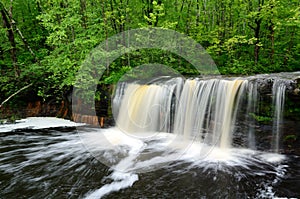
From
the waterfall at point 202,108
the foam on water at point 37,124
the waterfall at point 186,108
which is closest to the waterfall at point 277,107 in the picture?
the waterfall at point 202,108

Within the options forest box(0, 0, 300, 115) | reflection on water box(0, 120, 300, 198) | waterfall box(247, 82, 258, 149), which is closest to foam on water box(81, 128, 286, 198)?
reflection on water box(0, 120, 300, 198)

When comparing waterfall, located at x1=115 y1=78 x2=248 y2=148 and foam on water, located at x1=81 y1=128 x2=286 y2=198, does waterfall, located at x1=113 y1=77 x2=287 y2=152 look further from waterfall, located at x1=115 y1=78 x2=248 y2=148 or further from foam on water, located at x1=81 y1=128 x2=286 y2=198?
foam on water, located at x1=81 y1=128 x2=286 y2=198

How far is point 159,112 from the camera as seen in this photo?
725 centimetres

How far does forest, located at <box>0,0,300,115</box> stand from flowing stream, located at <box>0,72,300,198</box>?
6.62 ft

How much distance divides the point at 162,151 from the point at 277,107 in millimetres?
3003

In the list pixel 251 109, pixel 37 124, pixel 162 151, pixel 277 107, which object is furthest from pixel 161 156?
pixel 37 124

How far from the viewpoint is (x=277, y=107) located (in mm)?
5211

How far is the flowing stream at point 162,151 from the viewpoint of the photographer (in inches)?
154

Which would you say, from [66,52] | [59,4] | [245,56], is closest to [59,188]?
[66,52]

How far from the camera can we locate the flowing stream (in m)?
3.91

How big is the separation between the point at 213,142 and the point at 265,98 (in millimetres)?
1709

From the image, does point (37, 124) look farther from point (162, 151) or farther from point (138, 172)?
point (138, 172)

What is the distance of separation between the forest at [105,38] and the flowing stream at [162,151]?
2.02 m

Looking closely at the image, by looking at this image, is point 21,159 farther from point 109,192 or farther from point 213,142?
point 213,142
